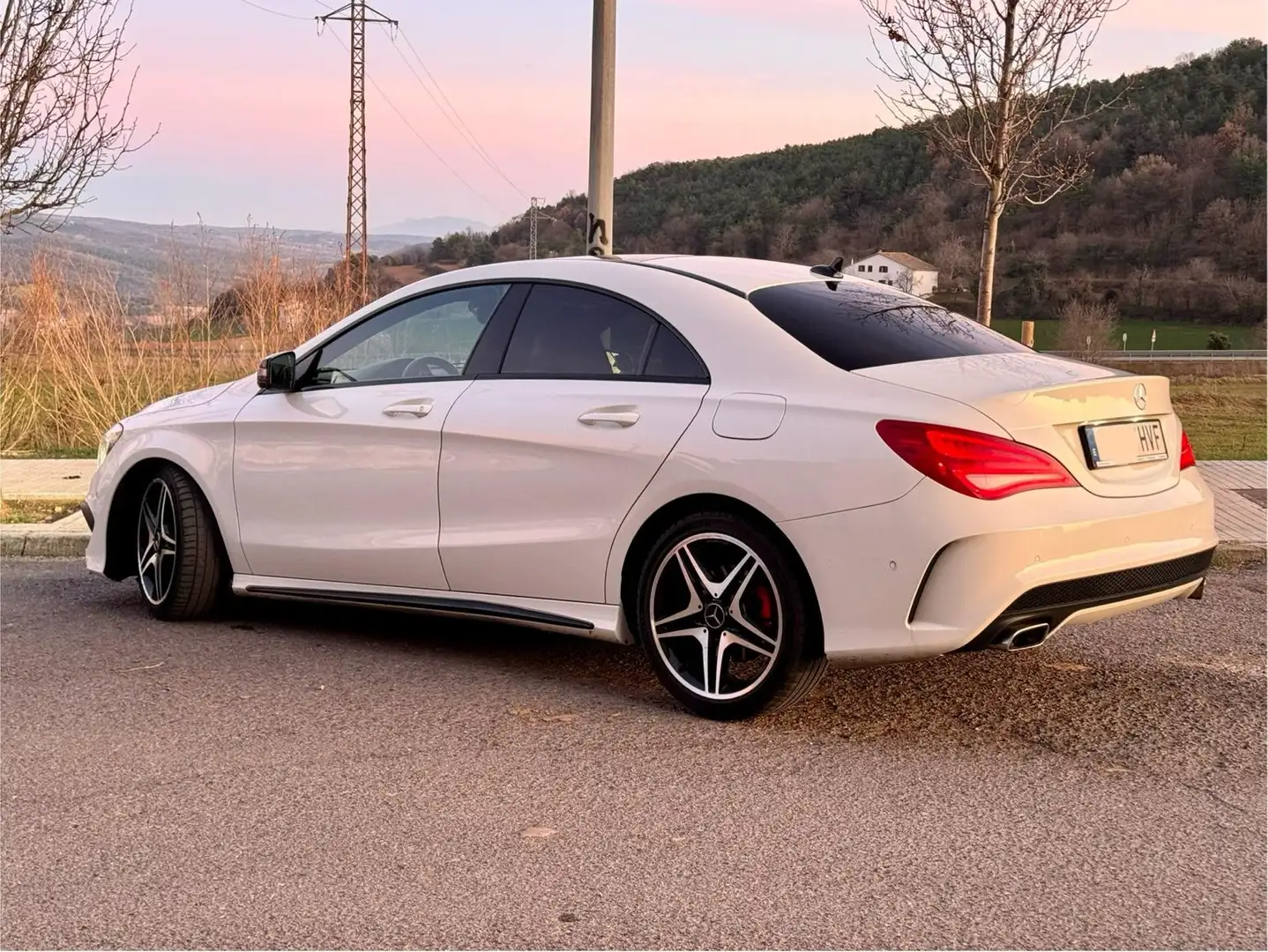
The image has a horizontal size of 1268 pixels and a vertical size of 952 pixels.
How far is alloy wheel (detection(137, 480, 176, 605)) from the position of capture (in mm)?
6414

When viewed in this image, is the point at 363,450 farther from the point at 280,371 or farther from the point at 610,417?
the point at 610,417

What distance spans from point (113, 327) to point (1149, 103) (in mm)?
93540

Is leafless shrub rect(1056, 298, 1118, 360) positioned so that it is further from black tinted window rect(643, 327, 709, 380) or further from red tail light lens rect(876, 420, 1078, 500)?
red tail light lens rect(876, 420, 1078, 500)

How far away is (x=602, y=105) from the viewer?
9.49 m

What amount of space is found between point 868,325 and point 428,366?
1.89 metres

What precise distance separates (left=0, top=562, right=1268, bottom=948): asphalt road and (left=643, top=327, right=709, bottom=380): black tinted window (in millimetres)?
1222

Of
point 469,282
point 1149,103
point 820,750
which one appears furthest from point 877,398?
point 1149,103

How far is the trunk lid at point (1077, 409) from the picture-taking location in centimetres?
440

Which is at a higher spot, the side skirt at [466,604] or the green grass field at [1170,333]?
the green grass field at [1170,333]

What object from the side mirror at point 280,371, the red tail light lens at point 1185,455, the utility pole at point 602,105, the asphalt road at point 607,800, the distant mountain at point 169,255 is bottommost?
the asphalt road at point 607,800

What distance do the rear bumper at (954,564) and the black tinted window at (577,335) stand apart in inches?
42.8

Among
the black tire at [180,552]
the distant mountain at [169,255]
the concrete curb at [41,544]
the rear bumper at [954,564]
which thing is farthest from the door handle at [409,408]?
the distant mountain at [169,255]

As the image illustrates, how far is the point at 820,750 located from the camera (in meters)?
4.50

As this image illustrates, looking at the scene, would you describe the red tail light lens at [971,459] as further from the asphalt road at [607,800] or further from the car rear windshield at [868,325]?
the asphalt road at [607,800]
